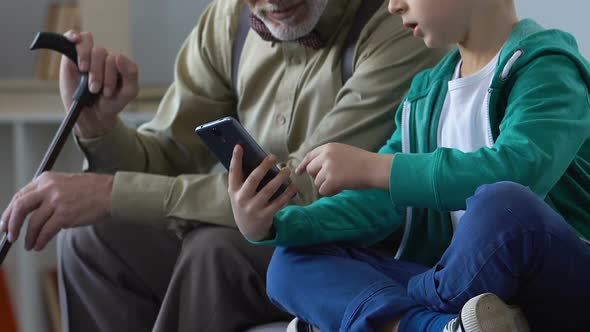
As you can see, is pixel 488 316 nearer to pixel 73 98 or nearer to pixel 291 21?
pixel 291 21

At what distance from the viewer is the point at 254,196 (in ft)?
4.02

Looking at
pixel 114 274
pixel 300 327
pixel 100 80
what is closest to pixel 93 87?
pixel 100 80

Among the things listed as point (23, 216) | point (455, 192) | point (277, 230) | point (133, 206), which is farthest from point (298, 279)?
point (23, 216)

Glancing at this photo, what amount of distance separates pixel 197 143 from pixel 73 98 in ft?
0.84

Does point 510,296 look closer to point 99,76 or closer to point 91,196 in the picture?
point 91,196

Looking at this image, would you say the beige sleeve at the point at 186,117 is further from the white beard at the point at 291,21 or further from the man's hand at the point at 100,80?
the white beard at the point at 291,21

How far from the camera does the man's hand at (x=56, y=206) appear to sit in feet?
5.25

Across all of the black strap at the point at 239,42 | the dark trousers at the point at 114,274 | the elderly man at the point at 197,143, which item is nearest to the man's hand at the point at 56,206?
the elderly man at the point at 197,143

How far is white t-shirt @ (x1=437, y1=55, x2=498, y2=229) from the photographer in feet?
4.06

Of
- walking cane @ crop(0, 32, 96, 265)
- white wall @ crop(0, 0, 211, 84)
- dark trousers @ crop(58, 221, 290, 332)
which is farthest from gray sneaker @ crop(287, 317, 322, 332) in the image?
white wall @ crop(0, 0, 211, 84)

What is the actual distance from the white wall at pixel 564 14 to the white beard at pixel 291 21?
0.35m

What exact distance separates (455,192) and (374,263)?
0.20m

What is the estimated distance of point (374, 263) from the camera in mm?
1290

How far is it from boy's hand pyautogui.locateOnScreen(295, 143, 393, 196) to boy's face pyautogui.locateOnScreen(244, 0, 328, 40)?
47cm
